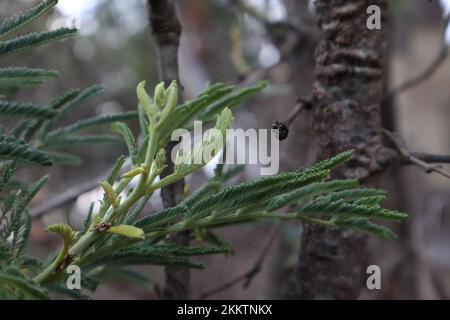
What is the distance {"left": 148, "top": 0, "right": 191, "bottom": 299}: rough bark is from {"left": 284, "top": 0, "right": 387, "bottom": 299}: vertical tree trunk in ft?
0.64

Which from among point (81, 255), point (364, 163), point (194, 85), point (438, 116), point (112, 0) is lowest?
point (81, 255)

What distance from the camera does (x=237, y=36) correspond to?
1.51 meters

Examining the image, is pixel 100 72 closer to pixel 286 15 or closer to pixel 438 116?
pixel 286 15

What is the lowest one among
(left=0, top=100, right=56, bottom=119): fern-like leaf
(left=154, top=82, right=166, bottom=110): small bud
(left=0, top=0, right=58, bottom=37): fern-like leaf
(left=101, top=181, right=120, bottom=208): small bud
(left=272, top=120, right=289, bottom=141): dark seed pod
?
(left=101, top=181, right=120, bottom=208): small bud

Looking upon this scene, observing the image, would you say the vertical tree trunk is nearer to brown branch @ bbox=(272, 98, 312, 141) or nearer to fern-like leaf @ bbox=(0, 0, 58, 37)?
brown branch @ bbox=(272, 98, 312, 141)

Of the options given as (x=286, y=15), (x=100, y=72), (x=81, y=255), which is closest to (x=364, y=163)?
(x=81, y=255)

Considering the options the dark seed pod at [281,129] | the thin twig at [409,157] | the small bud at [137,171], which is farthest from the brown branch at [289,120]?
the small bud at [137,171]

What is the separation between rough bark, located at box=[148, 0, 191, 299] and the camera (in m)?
0.84

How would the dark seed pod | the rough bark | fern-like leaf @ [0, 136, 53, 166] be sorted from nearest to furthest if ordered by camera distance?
fern-like leaf @ [0, 136, 53, 166] → the dark seed pod → the rough bark

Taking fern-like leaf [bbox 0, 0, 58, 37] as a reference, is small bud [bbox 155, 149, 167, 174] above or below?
below

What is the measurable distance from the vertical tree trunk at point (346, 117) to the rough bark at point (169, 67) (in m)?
0.19

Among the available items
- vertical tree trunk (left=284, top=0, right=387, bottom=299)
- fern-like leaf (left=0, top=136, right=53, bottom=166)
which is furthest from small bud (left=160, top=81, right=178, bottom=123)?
vertical tree trunk (left=284, top=0, right=387, bottom=299)

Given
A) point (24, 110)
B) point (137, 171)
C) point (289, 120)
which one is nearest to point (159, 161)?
point (137, 171)

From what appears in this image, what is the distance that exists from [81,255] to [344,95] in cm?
46
